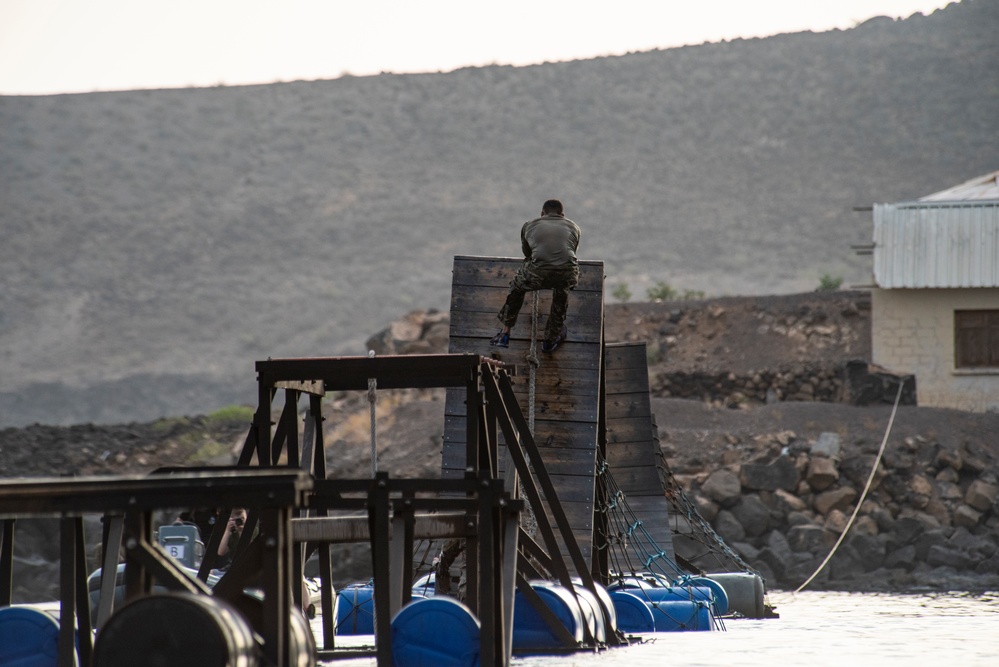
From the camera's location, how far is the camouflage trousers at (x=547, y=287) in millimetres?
13039

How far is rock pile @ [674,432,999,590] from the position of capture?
96.7 feet

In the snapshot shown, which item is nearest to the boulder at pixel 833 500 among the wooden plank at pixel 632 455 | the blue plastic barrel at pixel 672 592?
the wooden plank at pixel 632 455

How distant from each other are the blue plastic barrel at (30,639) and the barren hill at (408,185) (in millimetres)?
57325

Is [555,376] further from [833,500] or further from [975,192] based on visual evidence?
[975,192]

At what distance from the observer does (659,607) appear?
13.4 metres

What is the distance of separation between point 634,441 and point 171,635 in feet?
42.4

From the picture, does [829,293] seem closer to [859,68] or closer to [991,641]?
[991,641]

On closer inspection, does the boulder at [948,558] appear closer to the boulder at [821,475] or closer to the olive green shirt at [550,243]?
the boulder at [821,475]

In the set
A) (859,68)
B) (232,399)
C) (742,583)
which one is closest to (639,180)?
(859,68)

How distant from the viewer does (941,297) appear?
39.0 meters

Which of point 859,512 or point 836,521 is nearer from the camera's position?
point 836,521

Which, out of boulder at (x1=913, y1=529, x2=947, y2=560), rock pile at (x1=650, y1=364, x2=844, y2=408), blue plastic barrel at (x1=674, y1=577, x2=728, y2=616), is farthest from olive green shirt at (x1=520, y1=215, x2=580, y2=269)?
rock pile at (x1=650, y1=364, x2=844, y2=408)

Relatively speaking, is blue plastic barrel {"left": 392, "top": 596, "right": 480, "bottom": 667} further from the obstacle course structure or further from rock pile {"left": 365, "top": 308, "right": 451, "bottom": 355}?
rock pile {"left": 365, "top": 308, "right": 451, "bottom": 355}

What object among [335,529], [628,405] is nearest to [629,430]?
[628,405]
